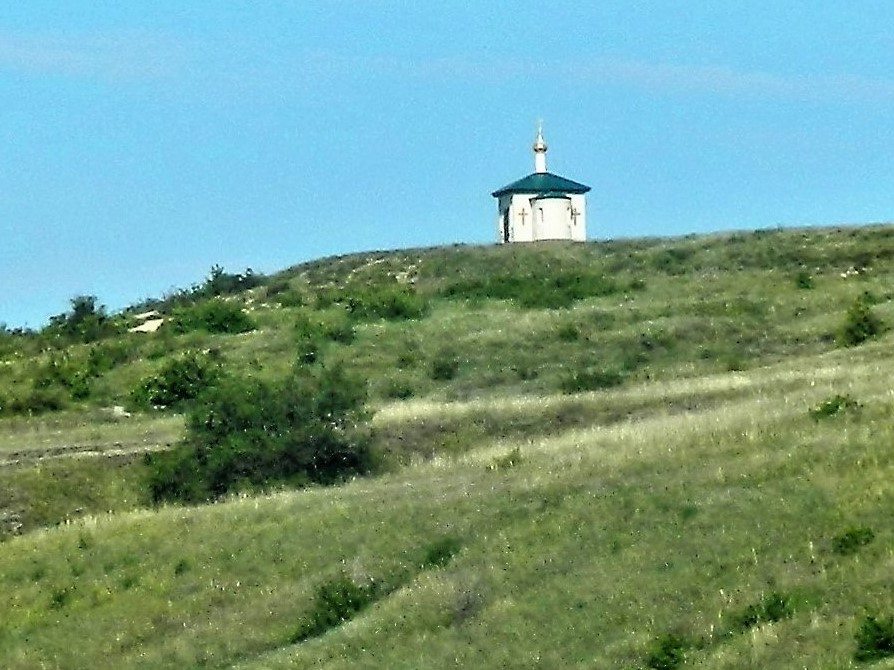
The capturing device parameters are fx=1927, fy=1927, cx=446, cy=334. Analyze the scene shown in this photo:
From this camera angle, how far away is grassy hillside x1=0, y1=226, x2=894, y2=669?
797 inches

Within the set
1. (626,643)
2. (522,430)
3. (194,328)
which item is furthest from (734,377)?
(194,328)

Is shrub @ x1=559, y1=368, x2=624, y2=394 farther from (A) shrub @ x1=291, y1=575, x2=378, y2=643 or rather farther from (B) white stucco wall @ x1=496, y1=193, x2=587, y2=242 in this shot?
(B) white stucco wall @ x1=496, y1=193, x2=587, y2=242

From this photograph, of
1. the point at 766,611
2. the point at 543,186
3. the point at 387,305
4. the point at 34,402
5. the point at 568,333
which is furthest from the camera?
the point at 543,186

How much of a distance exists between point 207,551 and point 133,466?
11659 millimetres

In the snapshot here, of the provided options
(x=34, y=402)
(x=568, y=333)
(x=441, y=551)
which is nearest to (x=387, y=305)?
(x=568, y=333)

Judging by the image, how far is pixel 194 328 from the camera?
69562 millimetres

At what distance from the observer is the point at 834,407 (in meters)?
27.7

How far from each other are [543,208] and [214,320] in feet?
79.2

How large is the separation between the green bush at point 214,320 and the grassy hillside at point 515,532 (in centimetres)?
1333

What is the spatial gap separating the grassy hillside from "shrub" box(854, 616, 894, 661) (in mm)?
18

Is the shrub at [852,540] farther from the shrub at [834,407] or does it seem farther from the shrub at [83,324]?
the shrub at [83,324]

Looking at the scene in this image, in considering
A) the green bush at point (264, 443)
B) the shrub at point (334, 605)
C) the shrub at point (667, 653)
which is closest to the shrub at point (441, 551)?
the shrub at point (334, 605)

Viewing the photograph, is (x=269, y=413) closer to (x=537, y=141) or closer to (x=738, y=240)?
(x=738, y=240)

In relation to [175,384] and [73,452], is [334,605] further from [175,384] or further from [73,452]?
[175,384]
